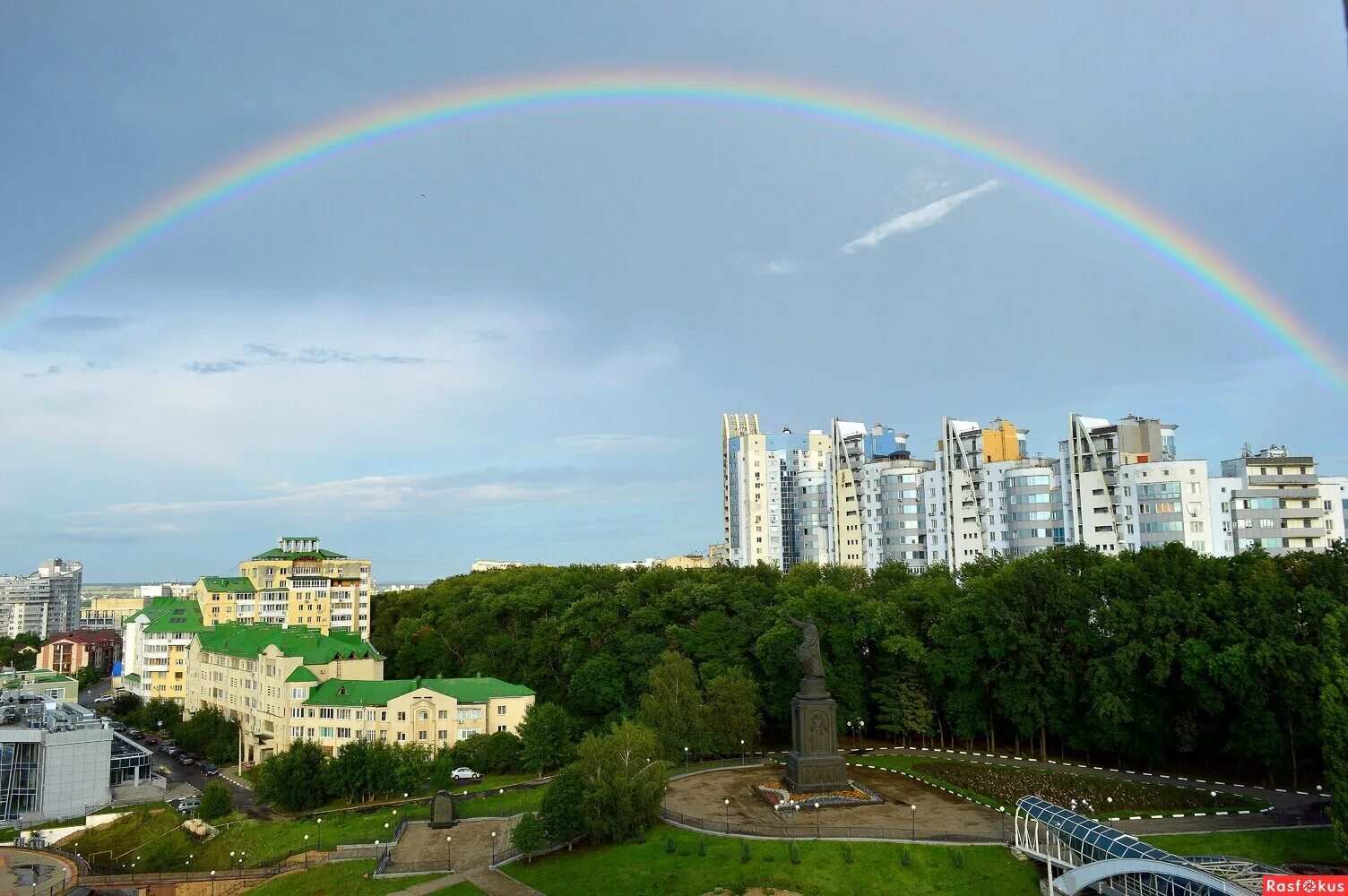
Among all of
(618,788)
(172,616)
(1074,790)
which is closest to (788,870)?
(618,788)

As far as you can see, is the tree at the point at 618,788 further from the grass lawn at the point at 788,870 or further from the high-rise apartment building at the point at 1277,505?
the high-rise apartment building at the point at 1277,505

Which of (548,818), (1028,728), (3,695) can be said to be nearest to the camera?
(548,818)

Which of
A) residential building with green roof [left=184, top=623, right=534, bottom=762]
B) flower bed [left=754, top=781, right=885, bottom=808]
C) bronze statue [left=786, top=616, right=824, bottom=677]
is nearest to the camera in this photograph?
flower bed [left=754, top=781, right=885, bottom=808]

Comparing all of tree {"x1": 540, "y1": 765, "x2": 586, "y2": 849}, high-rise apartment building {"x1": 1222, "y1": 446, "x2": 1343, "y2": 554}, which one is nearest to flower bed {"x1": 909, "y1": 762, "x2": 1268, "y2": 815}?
tree {"x1": 540, "y1": 765, "x2": 586, "y2": 849}

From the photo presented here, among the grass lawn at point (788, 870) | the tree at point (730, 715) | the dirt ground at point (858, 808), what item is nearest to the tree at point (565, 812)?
the grass lawn at point (788, 870)

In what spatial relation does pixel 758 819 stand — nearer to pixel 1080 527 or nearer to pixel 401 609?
pixel 1080 527

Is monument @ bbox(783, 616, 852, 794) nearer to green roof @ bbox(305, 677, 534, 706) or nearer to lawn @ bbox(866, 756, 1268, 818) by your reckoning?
lawn @ bbox(866, 756, 1268, 818)

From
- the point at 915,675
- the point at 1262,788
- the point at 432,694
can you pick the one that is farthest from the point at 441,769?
the point at 1262,788
